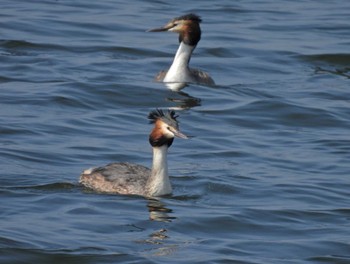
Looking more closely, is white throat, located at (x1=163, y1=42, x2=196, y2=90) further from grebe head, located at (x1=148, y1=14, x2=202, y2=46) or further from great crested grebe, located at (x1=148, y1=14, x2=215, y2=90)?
grebe head, located at (x1=148, y1=14, x2=202, y2=46)

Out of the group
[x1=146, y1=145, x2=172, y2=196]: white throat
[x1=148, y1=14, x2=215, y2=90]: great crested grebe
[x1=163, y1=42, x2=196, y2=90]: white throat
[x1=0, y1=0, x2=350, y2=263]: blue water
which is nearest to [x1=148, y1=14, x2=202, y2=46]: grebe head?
[x1=148, y1=14, x2=215, y2=90]: great crested grebe

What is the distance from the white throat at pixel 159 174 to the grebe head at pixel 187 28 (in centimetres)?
729

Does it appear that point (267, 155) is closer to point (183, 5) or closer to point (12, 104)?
point (12, 104)

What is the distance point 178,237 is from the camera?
Answer: 12.7m

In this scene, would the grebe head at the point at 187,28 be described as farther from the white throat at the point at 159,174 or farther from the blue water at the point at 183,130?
the white throat at the point at 159,174

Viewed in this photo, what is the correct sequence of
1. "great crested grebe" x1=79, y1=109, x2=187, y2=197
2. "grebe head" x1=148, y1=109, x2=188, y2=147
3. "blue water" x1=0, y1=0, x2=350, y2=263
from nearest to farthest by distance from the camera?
"blue water" x1=0, y1=0, x2=350, y2=263 < "grebe head" x1=148, y1=109, x2=188, y2=147 < "great crested grebe" x1=79, y1=109, x2=187, y2=197

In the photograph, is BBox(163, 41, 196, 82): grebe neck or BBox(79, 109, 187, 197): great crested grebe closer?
BBox(79, 109, 187, 197): great crested grebe

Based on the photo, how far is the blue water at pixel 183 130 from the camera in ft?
41.2

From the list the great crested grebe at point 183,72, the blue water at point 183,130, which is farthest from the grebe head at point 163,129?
the great crested grebe at point 183,72

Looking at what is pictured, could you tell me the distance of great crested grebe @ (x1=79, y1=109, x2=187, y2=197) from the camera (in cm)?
1389

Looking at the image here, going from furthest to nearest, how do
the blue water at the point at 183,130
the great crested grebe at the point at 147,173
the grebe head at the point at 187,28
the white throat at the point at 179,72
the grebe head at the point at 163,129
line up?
the grebe head at the point at 187,28, the white throat at the point at 179,72, the great crested grebe at the point at 147,173, the grebe head at the point at 163,129, the blue water at the point at 183,130

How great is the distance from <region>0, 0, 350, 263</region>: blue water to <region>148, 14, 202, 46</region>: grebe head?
76 cm

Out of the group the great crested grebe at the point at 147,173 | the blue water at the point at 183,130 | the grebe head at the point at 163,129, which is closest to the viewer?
the blue water at the point at 183,130

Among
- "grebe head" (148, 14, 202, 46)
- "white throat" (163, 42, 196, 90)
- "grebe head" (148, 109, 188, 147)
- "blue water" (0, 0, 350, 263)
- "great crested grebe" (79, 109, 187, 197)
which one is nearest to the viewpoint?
"blue water" (0, 0, 350, 263)
